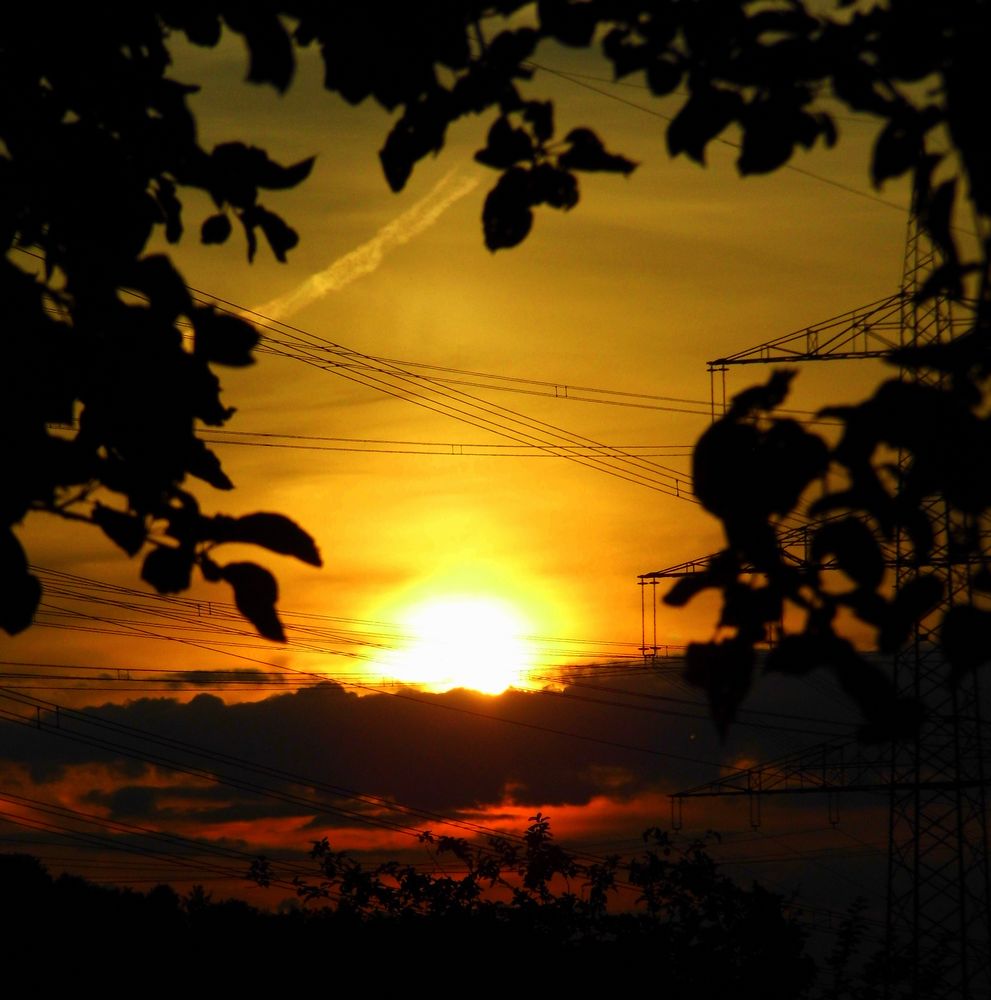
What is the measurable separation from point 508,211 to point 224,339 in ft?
2.94

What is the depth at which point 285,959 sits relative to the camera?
1603cm

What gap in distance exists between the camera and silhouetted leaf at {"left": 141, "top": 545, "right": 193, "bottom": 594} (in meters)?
3.74

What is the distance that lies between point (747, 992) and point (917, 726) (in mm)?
14180

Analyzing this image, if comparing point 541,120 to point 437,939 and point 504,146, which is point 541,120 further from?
point 437,939

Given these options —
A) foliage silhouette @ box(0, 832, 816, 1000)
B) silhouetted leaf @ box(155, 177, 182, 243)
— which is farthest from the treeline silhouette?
silhouetted leaf @ box(155, 177, 182, 243)

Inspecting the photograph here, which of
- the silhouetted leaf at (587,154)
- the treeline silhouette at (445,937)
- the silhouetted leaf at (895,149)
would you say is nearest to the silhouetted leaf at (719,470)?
the silhouetted leaf at (895,149)

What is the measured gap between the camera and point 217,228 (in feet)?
15.5

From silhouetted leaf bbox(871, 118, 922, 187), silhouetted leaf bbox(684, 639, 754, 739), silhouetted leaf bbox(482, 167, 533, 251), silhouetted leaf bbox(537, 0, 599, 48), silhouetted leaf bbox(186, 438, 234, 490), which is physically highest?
silhouetted leaf bbox(537, 0, 599, 48)

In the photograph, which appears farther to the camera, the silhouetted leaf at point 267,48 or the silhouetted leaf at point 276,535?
the silhouetted leaf at point 267,48

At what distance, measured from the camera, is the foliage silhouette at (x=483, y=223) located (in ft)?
10.6

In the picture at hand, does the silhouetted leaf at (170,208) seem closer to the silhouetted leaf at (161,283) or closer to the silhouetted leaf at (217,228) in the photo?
the silhouetted leaf at (217,228)

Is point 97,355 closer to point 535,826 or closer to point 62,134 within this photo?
point 62,134

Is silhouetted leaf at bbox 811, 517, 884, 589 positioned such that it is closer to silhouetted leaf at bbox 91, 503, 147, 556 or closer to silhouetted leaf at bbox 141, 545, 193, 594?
silhouetted leaf at bbox 141, 545, 193, 594

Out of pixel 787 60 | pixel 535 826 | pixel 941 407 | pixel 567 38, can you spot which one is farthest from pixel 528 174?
pixel 535 826
